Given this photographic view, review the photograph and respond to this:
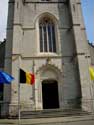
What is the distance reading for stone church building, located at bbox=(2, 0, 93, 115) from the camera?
18.7 meters

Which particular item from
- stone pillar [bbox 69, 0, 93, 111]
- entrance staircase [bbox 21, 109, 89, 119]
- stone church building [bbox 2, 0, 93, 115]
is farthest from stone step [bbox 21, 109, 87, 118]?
stone pillar [bbox 69, 0, 93, 111]

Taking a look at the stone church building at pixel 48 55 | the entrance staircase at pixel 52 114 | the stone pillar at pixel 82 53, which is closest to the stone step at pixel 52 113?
the entrance staircase at pixel 52 114

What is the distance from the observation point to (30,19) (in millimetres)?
22141

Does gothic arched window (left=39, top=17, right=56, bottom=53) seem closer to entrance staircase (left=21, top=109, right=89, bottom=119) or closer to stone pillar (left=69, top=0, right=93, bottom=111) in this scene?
stone pillar (left=69, top=0, right=93, bottom=111)

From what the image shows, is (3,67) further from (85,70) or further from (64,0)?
(64,0)

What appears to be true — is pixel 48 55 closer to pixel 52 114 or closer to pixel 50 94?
pixel 50 94

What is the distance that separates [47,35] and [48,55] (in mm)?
2533

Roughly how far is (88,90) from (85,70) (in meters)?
1.86

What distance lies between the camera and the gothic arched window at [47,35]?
21.5 metres

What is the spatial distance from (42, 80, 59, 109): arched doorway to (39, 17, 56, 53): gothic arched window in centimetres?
342

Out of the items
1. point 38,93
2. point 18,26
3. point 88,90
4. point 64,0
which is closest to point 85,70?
point 88,90

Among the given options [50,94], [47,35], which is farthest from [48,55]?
[50,94]

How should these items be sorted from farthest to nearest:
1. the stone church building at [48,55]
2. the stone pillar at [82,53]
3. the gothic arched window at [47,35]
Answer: the gothic arched window at [47,35] → the stone church building at [48,55] → the stone pillar at [82,53]

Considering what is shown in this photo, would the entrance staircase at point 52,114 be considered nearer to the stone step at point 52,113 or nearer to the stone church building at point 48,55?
the stone step at point 52,113
